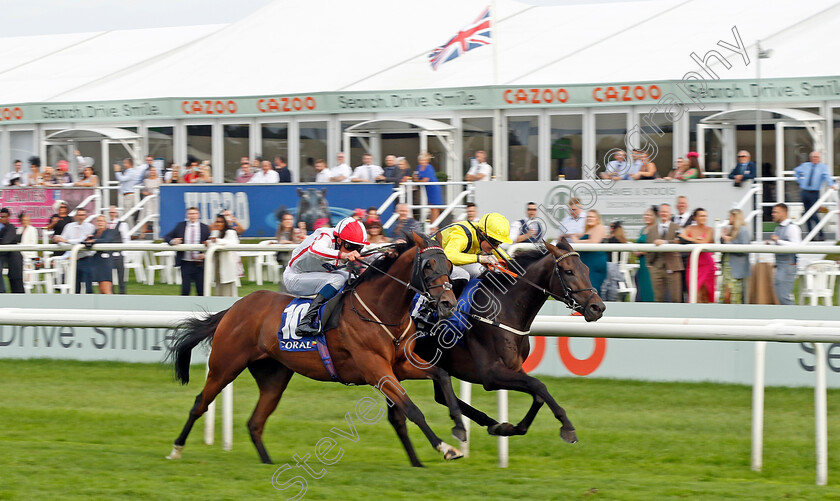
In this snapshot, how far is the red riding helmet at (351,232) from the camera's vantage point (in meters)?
5.72

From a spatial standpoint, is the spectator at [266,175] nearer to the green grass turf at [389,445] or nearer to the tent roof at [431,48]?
the tent roof at [431,48]

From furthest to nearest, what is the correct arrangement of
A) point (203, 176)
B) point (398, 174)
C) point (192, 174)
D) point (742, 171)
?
point (192, 174)
point (203, 176)
point (398, 174)
point (742, 171)

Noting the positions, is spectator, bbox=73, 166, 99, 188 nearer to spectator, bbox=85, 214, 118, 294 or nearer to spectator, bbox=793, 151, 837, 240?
spectator, bbox=85, 214, 118, 294

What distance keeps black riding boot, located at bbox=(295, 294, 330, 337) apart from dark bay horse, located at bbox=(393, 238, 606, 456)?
487 mm

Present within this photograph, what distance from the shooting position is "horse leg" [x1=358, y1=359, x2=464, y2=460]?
5.07 metres

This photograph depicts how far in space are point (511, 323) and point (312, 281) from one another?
1.07 m

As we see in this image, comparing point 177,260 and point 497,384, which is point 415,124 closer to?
point 177,260

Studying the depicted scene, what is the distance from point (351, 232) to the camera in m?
5.72

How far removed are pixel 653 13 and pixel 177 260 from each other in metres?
9.87

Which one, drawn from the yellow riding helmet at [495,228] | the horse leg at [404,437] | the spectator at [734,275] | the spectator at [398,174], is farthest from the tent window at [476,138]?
the horse leg at [404,437]

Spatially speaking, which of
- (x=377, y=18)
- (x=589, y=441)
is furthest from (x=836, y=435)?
(x=377, y=18)

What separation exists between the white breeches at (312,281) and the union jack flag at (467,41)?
846 cm

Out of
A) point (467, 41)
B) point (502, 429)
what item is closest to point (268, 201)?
point (467, 41)

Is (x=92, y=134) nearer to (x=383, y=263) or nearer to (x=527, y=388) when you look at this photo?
(x=383, y=263)
